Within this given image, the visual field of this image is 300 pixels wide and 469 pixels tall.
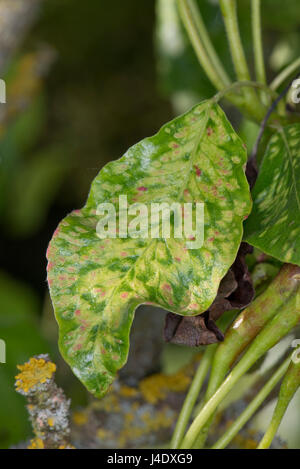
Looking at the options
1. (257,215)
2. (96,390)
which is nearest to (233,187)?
(257,215)

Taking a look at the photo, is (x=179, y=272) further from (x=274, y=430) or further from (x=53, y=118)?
(x=53, y=118)

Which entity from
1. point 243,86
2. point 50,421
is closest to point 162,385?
point 50,421

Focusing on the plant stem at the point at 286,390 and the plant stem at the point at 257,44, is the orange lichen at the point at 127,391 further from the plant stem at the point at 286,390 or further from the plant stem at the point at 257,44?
the plant stem at the point at 257,44

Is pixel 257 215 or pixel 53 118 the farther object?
pixel 53 118

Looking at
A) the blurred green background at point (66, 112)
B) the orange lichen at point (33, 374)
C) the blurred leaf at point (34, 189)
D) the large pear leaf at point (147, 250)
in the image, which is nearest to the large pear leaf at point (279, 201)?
the large pear leaf at point (147, 250)

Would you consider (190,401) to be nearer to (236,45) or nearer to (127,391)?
(127,391)

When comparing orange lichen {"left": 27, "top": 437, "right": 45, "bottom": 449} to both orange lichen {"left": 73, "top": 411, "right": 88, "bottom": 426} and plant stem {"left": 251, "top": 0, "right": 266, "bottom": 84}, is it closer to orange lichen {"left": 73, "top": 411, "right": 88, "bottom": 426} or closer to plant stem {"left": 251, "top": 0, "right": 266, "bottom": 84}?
orange lichen {"left": 73, "top": 411, "right": 88, "bottom": 426}
